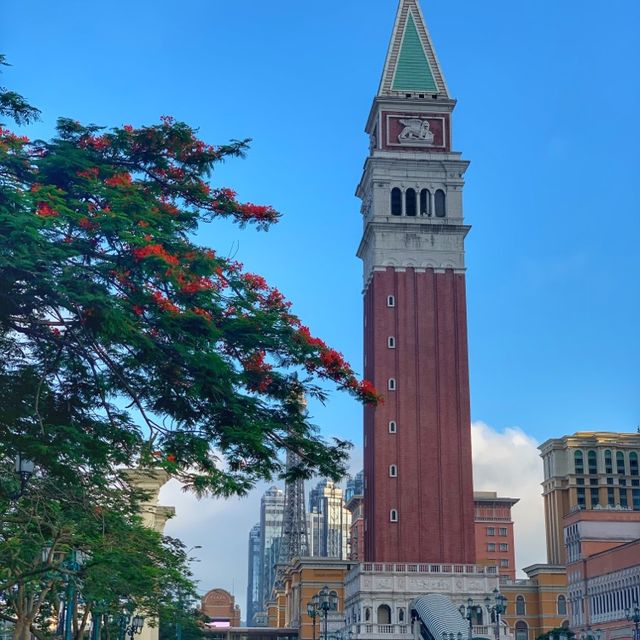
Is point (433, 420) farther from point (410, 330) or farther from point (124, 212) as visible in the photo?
point (124, 212)

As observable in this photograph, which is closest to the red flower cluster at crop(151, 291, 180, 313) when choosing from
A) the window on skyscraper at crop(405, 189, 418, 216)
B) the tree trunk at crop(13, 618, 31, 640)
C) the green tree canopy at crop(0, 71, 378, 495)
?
the green tree canopy at crop(0, 71, 378, 495)

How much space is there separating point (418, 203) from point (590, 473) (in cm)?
7653

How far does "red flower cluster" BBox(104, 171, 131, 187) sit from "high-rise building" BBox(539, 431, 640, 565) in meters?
141

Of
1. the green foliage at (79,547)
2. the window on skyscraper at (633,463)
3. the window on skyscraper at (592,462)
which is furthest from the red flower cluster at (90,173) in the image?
the window on skyscraper at (633,463)

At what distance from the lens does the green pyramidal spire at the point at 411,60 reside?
302 feet

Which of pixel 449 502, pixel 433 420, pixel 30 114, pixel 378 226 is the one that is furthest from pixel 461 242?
pixel 30 114

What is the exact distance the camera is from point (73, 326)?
14.2 m

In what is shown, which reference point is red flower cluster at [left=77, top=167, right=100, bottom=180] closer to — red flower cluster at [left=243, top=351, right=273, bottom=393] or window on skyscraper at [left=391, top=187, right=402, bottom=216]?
red flower cluster at [left=243, top=351, right=273, bottom=393]

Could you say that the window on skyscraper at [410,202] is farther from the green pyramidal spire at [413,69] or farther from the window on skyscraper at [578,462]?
the window on skyscraper at [578,462]

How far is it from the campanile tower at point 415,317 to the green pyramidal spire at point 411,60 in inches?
3.4

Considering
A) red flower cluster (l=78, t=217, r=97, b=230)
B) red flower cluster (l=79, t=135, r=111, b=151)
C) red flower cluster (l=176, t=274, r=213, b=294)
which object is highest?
Answer: red flower cluster (l=79, t=135, r=111, b=151)

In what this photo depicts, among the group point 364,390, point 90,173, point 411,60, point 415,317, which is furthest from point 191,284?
point 411,60

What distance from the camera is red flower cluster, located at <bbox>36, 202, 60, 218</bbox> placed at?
45.8 ft

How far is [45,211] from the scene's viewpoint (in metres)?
14.1
